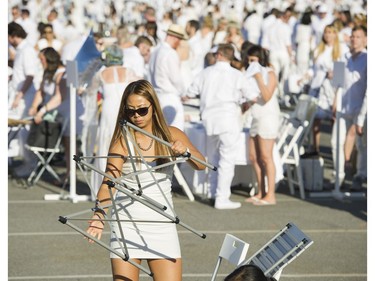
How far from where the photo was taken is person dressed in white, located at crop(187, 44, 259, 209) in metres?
12.2

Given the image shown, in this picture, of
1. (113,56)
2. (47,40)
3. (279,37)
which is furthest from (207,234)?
(279,37)

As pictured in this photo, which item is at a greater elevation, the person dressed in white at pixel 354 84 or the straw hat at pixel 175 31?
the straw hat at pixel 175 31

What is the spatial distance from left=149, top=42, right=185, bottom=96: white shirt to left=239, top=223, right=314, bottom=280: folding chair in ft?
21.9

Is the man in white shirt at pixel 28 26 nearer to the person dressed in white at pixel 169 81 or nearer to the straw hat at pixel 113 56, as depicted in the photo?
the person dressed in white at pixel 169 81

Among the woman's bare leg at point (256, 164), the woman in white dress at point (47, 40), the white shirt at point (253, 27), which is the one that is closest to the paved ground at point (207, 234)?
the woman's bare leg at point (256, 164)

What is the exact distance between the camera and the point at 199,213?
1225 cm

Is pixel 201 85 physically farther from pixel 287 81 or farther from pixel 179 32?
pixel 287 81

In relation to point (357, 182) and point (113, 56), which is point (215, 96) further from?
point (357, 182)

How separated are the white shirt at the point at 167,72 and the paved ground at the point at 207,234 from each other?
129 cm

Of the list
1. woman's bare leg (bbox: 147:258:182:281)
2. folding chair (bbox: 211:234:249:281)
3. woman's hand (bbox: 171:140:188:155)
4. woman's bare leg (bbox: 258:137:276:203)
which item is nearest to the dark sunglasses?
woman's hand (bbox: 171:140:188:155)

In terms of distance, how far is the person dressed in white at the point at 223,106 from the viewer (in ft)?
40.1

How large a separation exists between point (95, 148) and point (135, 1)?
2560 centimetres

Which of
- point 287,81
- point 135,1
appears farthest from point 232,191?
point 135,1
